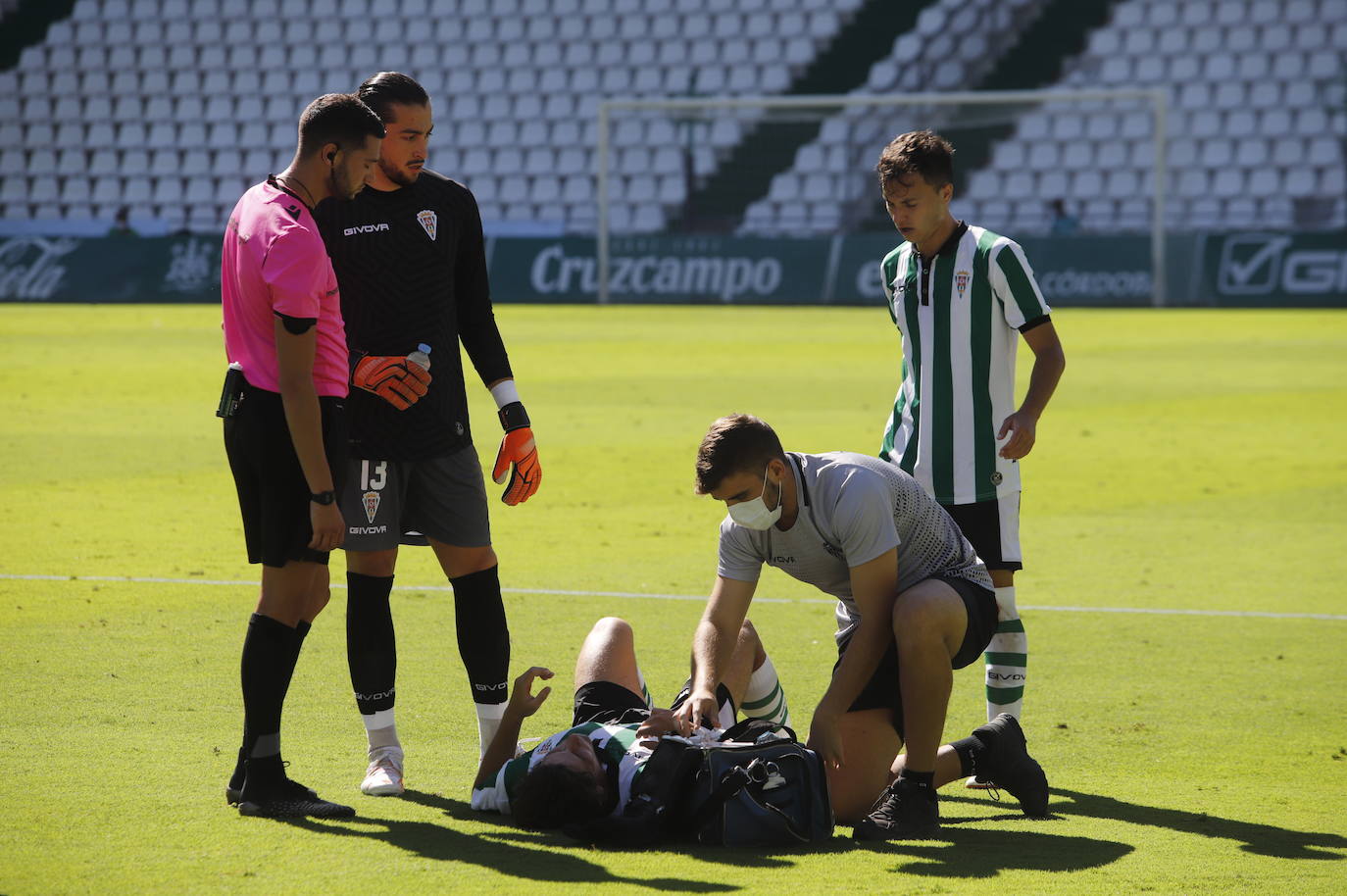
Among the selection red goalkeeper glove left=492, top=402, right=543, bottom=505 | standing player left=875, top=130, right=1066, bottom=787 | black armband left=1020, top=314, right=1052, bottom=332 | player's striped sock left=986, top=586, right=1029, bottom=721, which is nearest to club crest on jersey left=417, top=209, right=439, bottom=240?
red goalkeeper glove left=492, top=402, right=543, bottom=505

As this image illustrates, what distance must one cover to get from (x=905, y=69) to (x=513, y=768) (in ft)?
110

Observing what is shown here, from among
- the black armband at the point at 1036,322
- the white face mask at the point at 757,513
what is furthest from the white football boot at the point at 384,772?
the black armband at the point at 1036,322

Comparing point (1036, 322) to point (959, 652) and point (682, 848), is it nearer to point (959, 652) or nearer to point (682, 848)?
point (959, 652)

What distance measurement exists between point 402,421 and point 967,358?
67.4 inches

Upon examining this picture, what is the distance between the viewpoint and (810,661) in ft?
21.6

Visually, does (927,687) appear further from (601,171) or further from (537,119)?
(537,119)

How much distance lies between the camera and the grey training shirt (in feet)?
14.6

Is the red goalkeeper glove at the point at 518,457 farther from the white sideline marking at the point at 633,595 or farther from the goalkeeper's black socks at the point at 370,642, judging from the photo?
the white sideline marking at the point at 633,595

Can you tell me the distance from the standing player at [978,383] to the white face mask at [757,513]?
0.94 metres

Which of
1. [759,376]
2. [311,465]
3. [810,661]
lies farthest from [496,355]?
[759,376]

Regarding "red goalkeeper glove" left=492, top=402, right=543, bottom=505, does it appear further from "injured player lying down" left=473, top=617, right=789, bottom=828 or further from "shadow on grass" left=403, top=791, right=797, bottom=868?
"shadow on grass" left=403, top=791, right=797, bottom=868

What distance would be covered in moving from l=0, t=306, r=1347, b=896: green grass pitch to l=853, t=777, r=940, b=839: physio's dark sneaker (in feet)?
0.24

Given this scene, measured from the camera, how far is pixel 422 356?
495cm

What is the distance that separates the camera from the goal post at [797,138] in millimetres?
32156
